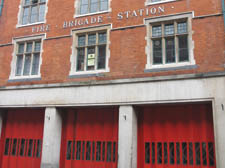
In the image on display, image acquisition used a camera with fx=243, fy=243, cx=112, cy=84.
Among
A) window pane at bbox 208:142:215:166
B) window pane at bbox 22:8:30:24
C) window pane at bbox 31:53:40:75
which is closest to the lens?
window pane at bbox 208:142:215:166

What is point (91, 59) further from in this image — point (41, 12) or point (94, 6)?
point (41, 12)

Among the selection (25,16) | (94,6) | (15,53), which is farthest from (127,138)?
(25,16)

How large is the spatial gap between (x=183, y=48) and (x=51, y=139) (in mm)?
6524

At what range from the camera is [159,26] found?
32.5ft

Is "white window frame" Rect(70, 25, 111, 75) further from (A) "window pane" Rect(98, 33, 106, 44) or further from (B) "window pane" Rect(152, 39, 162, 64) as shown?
(B) "window pane" Rect(152, 39, 162, 64)

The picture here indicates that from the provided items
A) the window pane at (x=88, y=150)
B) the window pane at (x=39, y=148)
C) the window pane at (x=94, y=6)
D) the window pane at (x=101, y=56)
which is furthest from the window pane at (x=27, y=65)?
the window pane at (x=88, y=150)

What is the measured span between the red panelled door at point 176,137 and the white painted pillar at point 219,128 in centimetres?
60

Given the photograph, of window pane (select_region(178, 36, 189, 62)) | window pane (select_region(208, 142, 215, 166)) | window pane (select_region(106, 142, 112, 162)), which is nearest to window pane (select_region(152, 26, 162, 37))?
window pane (select_region(178, 36, 189, 62))

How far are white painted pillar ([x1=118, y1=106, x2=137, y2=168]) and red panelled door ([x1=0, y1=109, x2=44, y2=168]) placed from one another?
4.07 meters

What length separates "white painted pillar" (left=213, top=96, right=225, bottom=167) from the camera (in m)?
7.81

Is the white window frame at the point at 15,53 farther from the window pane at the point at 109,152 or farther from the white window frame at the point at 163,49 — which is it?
the white window frame at the point at 163,49

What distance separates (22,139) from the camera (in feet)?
37.7

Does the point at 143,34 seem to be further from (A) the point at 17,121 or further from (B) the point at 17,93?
(A) the point at 17,121

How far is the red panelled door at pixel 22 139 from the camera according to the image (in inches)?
436
